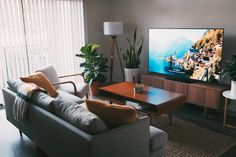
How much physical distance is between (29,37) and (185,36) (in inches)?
119

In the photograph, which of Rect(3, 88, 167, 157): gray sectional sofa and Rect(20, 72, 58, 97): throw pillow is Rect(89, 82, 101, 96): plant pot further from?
Rect(3, 88, 167, 157): gray sectional sofa

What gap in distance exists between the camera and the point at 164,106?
11.1 feet

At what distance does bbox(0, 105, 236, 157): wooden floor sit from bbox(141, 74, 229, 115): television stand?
8.2 inches

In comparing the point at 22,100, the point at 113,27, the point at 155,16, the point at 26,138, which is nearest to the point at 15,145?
the point at 26,138

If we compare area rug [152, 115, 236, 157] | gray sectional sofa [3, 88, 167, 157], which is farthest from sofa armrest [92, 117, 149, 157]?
area rug [152, 115, 236, 157]

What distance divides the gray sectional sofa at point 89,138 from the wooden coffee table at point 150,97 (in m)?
0.85

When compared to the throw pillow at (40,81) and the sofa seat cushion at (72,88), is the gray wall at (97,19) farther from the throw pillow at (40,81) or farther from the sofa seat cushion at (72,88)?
the throw pillow at (40,81)

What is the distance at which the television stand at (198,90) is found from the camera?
12.6 feet

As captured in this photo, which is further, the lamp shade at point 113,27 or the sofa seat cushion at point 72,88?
the lamp shade at point 113,27

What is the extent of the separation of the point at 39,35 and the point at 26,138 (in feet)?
7.58

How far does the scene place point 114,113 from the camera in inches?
85.0

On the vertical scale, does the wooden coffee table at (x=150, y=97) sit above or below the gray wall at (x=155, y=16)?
below

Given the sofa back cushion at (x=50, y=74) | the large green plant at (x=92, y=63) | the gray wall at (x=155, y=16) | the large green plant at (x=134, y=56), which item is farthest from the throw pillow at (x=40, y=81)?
the gray wall at (x=155, y=16)

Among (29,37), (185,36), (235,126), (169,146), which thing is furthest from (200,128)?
(29,37)
